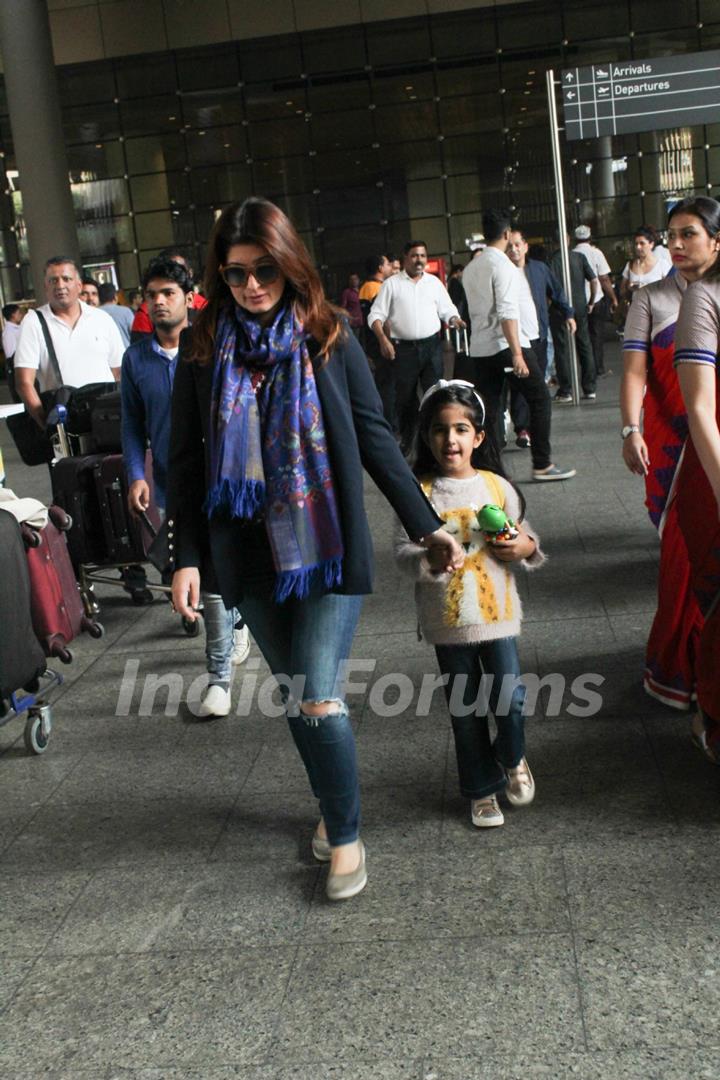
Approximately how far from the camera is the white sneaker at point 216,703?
519 centimetres

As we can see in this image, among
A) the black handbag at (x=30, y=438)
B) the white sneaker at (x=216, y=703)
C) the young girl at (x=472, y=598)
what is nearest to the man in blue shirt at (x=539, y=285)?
the black handbag at (x=30, y=438)

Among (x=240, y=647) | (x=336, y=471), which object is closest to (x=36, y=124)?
(x=240, y=647)

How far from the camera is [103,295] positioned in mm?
15531

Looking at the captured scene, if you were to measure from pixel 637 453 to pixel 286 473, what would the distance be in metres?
2.10

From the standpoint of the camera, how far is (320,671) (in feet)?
11.2

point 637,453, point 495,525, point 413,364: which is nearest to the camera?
point 495,525

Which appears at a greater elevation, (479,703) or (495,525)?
(495,525)

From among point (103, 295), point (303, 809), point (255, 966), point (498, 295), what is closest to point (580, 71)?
point (498, 295)

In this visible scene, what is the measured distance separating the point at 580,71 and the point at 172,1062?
12.3 meters

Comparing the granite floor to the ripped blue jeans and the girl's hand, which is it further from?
the girl's hand

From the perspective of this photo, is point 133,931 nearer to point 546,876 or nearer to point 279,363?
point 546,876

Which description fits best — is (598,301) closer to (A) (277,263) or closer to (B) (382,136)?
(B) (382,136)

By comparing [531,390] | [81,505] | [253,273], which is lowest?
[81,505]

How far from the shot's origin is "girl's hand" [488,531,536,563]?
3.71m
